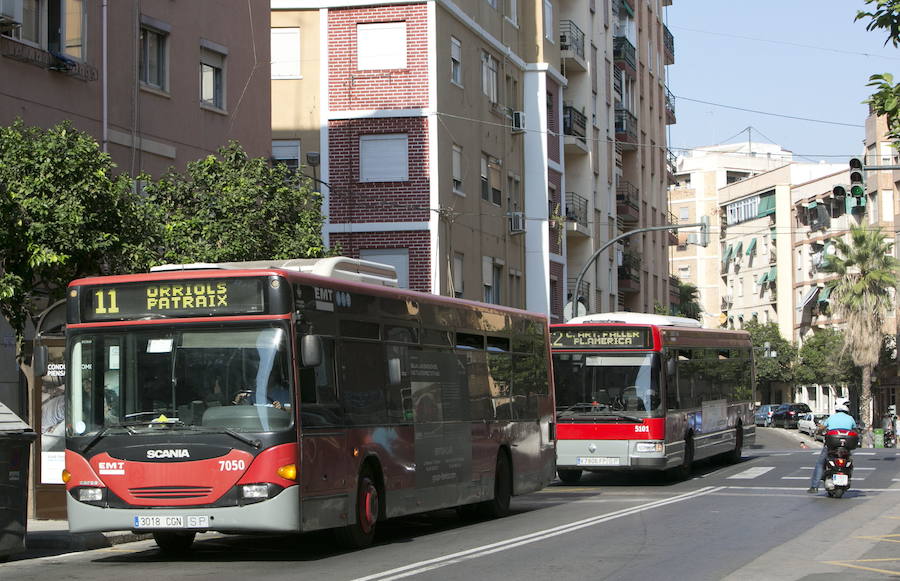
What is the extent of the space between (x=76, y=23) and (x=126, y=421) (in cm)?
1255

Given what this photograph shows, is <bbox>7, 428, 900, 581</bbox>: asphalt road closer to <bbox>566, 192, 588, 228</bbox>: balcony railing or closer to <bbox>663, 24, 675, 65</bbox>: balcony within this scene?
<bbox>566, 192, 588, 228</bbox>: balcony railing

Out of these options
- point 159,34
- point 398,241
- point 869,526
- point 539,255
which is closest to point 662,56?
point 539,255

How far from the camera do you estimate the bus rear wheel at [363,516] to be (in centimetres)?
1507

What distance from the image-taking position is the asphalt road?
12.7m

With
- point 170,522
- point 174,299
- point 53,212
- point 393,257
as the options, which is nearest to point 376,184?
point 393,257

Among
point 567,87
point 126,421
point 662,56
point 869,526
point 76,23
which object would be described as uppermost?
point 662,56

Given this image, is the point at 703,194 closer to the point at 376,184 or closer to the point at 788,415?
the point at 788,415

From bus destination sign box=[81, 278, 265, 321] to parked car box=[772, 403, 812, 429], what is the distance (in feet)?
255

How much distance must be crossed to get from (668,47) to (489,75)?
127 ft

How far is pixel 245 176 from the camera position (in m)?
24.0

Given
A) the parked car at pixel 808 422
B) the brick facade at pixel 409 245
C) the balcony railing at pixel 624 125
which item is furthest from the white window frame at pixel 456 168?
the parked car at pixel 808 422

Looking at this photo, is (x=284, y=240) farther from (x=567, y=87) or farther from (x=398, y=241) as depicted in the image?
(x=567, y=87)

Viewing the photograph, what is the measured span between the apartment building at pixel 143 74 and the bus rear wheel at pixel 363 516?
10069 mm

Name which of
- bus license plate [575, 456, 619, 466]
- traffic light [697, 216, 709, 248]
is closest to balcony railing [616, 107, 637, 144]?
traffic light [697, 216, 709, 248]
